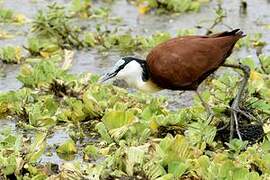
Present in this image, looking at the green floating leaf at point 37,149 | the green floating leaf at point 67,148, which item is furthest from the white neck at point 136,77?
the green floating leaf at point 37,149

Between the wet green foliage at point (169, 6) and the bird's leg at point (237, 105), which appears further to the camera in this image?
the wet green foliage at point (169, 6)

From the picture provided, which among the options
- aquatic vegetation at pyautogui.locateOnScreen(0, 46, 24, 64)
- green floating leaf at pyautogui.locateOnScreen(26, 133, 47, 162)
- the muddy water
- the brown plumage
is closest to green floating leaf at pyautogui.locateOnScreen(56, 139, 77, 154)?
green floating leaf at pyautogui.locateOnScreen(26, 133, 47, 162)

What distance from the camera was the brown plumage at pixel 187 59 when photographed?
5176 mm

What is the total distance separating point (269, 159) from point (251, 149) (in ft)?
0.70

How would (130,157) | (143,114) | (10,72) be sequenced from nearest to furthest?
1. (130,157)
2. (143,114)
3. (10,72)

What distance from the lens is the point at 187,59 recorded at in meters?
5.18

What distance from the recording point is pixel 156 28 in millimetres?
8195

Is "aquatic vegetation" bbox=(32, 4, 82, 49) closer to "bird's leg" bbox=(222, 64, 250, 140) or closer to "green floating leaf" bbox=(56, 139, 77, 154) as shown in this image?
"bird's leg" bbox=(222, 64, 250, 140)

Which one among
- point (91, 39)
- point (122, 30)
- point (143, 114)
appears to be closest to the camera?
point (143, 114)

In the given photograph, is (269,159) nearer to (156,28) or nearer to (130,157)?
(130,157)

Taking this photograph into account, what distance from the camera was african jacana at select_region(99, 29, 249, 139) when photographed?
A: 5.18 metres

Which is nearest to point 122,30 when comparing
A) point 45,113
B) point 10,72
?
point 10,72

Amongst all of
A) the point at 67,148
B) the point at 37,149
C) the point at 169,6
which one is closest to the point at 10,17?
the point at 169,6

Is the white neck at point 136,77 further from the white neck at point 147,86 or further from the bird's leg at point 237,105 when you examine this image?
the bird's leg at point 237,105
